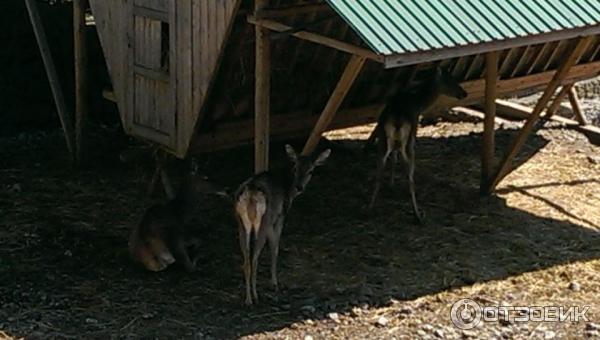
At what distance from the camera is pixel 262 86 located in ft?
34.6

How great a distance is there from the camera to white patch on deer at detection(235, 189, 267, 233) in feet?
31.2

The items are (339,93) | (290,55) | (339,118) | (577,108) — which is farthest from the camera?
(577,108)

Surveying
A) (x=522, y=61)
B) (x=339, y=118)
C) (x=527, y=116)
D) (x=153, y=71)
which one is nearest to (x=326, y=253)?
(x=153, y=71)

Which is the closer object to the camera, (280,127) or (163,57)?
(163,57)

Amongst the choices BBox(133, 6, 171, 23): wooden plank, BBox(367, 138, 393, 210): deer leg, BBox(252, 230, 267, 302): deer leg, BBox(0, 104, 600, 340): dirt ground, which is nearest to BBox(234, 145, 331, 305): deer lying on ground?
BBox(252, 230, 267, 302): deer leg

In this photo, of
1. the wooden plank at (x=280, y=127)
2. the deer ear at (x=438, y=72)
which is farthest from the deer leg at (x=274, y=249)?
the deer ear at (x=438, y=72)

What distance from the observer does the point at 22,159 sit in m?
13.9

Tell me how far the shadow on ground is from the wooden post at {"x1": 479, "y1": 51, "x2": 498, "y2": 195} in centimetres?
24

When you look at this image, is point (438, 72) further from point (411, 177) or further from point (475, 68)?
point (475, 68)

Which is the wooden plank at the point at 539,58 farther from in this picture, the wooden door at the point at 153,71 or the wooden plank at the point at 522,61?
the wooden door at the point at 153,71

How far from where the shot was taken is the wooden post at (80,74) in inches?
519

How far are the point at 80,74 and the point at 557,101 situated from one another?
6164mm

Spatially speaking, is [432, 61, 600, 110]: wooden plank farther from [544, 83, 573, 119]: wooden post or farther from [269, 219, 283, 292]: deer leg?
[269, 219, 283, 292]: deer leg

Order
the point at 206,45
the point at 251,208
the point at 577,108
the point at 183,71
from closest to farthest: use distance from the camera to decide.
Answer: the point at 251,208
the point at 206,45
the point at 183,71
the point at 577,108
